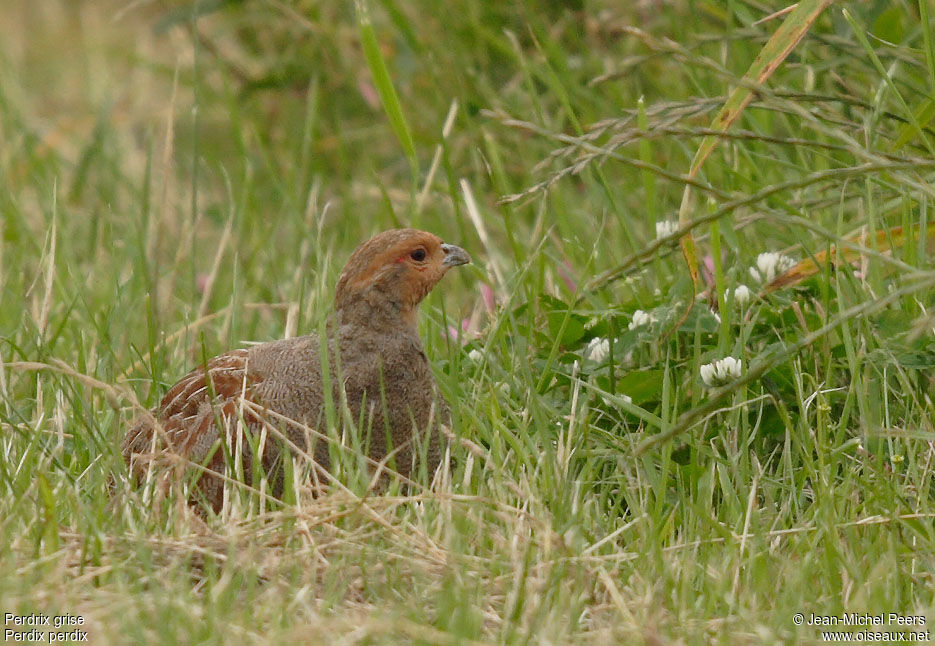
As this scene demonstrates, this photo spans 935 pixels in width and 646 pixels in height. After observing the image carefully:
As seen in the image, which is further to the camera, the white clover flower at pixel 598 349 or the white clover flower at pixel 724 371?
the white clover flower at pixel 598 349

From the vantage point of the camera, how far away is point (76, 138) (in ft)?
28.5

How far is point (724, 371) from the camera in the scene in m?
3.96

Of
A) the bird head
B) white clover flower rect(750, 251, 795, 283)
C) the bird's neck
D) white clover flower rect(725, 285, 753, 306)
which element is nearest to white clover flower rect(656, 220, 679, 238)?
white clover flower rect(750, 251, 795, 283)

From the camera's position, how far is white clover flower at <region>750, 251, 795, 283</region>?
4.50m

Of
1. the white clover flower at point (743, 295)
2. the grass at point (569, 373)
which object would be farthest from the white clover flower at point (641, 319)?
the white clover flower at point (743, 295)

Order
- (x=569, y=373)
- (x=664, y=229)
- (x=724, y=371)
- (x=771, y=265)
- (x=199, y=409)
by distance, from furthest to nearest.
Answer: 1. (x=664, y=229)
2. (x=771, y=265)
3. (x=569, y=373)
4. (x=199, y=409)
5. (x=724, y=371)

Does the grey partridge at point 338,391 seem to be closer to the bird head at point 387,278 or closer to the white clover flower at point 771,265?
the bird head at point 387,278

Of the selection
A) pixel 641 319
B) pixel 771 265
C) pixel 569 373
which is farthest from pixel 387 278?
pixel 771 265

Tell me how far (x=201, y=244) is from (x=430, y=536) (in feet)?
15.3

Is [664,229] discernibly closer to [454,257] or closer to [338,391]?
[454,257]

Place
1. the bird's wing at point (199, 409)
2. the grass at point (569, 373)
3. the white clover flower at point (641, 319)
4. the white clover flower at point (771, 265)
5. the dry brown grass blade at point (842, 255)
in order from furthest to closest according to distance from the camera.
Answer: the white clover flower at point (771, 265) < the white clover flower at point (641, 319) < the dry brown grass blade at point (842, 255) < the bird's wing at point (199, 409) < the grass at point (569, 373)

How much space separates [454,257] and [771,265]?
3.30 feet

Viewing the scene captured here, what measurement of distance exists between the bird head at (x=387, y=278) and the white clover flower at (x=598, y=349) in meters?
0.53

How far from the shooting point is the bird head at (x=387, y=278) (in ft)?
14.0
